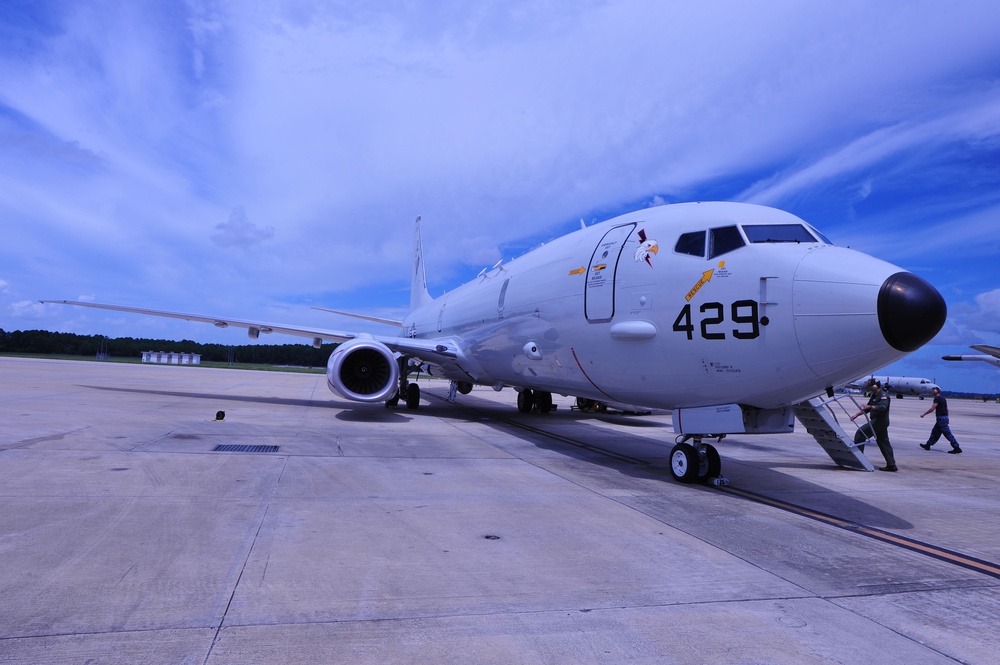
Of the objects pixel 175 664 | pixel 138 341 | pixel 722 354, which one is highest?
pixel 138 341

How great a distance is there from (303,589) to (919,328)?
568cm

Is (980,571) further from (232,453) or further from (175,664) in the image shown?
(232,453)

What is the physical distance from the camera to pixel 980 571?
189 inches

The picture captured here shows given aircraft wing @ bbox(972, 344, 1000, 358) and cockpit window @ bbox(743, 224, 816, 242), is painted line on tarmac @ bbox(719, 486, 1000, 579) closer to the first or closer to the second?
cockpit window @ bbox(743, 224, 816, 242)

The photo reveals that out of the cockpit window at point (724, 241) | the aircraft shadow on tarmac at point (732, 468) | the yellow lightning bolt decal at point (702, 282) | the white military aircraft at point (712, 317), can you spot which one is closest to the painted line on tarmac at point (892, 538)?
the aircraft shadow on tarmac at point (732, 468)

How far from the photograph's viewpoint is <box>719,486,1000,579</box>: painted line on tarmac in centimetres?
495

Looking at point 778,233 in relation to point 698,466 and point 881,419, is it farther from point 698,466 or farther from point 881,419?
point 881,419

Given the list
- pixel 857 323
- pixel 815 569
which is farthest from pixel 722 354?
pixel 815 569

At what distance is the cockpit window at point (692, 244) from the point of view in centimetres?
775

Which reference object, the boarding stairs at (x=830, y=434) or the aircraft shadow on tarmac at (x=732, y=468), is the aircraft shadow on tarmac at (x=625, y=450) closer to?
the aircraft shadow on tarmac at (x=732, y=468)

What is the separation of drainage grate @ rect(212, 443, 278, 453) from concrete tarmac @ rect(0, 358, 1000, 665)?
158 mm

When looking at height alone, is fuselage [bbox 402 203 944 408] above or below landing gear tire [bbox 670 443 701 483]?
above

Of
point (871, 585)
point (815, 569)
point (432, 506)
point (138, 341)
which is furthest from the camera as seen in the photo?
point (138, 341)

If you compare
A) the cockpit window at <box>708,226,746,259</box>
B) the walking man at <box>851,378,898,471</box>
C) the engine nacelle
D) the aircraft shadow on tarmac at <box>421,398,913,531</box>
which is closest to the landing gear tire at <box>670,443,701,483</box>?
the aircraft shadow on tarmac at <box>421,398,913,531</box>
